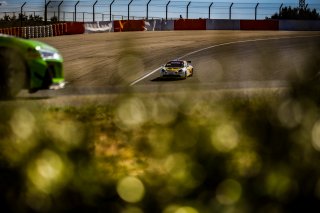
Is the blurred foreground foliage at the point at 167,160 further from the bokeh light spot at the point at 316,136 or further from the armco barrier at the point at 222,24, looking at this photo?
the armco barrier at the point at 222,24

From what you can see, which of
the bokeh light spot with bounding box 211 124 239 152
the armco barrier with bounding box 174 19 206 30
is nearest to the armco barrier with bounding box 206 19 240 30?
the armco barrier with bounding box 174 19 206 30

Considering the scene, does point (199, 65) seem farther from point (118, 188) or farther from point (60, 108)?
point (118, 188)

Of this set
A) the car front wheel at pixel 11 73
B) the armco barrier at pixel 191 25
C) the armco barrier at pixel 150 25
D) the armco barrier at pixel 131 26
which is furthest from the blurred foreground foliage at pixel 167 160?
the armco barrier at pixel 191 25

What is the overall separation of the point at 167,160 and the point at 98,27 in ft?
171

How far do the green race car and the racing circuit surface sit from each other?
4.11m

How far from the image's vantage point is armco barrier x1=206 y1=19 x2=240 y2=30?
59.2 m

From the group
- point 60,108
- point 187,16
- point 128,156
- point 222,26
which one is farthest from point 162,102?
point 187,16

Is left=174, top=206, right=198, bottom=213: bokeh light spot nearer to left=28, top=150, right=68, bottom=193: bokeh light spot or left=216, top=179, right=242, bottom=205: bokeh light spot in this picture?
left=216, top=179, right=242, bottom=205: bokeh light spot

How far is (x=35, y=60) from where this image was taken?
31.3 ft

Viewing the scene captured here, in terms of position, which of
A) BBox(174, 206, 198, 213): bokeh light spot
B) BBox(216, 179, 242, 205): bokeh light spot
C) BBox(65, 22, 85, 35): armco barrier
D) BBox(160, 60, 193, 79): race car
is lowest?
BBox(160, 60, 193, 79): race car

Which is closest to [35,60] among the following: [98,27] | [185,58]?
[185,58]

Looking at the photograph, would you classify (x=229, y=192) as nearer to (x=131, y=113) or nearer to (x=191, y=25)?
(x=131, y=113)

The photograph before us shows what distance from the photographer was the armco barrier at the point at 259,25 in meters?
59.0

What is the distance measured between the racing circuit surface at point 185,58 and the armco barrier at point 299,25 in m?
12.3
